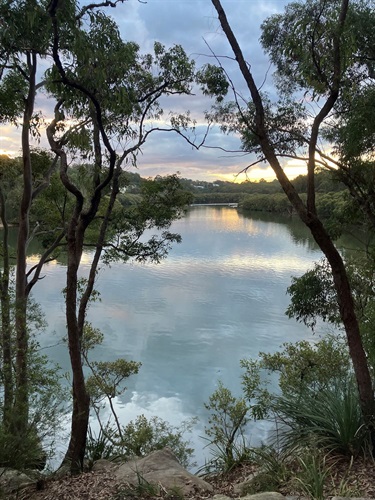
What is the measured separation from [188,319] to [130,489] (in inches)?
551

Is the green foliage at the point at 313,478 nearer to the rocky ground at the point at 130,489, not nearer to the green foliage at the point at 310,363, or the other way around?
the rocky ground at the point at 130,489

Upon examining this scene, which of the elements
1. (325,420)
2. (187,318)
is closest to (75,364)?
(325,420)

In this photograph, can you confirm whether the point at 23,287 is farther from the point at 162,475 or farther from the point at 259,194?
the point at 259,194

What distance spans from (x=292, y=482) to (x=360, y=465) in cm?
51

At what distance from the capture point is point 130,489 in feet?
8.45

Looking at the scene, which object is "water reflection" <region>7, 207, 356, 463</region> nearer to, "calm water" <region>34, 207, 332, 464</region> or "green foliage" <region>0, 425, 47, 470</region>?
"calm water" <region>34, 207, 332, 464</region>

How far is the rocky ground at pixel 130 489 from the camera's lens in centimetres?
230

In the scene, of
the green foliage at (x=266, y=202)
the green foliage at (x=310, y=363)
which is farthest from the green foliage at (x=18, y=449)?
the green foliage at (x=266, y=202)

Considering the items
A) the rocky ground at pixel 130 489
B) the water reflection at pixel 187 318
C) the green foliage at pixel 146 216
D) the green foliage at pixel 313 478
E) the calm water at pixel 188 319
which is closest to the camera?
the green foliage at pixel 313 478

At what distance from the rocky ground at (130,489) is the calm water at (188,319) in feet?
14.2

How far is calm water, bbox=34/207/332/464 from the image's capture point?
1150cm

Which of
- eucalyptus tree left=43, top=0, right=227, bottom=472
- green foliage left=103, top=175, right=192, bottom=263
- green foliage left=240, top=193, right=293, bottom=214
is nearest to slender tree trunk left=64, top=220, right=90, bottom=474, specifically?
eucalyptus tree left=43, top=0, right=227, bottom=472

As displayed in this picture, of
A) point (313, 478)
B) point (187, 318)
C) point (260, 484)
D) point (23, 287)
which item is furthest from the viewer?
point (187, 318)

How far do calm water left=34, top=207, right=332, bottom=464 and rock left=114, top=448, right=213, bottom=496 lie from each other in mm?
4323
